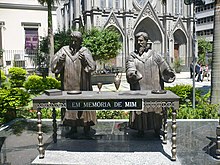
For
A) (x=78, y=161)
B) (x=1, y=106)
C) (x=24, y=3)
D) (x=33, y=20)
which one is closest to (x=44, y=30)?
(x=33, y=20)

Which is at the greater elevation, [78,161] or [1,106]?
[1,106]

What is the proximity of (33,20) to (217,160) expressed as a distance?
878 inches

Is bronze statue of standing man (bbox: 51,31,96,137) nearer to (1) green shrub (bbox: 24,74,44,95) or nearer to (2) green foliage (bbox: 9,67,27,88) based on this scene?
(1) green shrub (bbox: 24,74,44,95)

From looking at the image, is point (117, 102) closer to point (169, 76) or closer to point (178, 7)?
point (169, 76)

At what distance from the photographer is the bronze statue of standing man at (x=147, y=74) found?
584cm

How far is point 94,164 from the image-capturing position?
4871 mm

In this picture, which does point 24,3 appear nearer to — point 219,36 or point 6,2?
point 6,2

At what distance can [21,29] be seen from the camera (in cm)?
2370

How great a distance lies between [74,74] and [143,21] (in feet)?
115

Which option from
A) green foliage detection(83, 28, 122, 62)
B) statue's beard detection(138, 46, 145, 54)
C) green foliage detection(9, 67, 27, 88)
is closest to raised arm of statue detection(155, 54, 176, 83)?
statue's beard detection(138, 46, 145, 54)

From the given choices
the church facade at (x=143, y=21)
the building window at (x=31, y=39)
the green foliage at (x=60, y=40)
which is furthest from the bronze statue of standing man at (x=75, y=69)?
the church facade at (x=143, y=21)

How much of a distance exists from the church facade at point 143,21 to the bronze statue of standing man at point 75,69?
27.5m

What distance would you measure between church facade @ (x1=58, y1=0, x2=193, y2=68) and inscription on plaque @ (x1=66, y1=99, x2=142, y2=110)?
93.6 ft

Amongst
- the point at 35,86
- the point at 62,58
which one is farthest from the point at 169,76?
the point at 35,86
